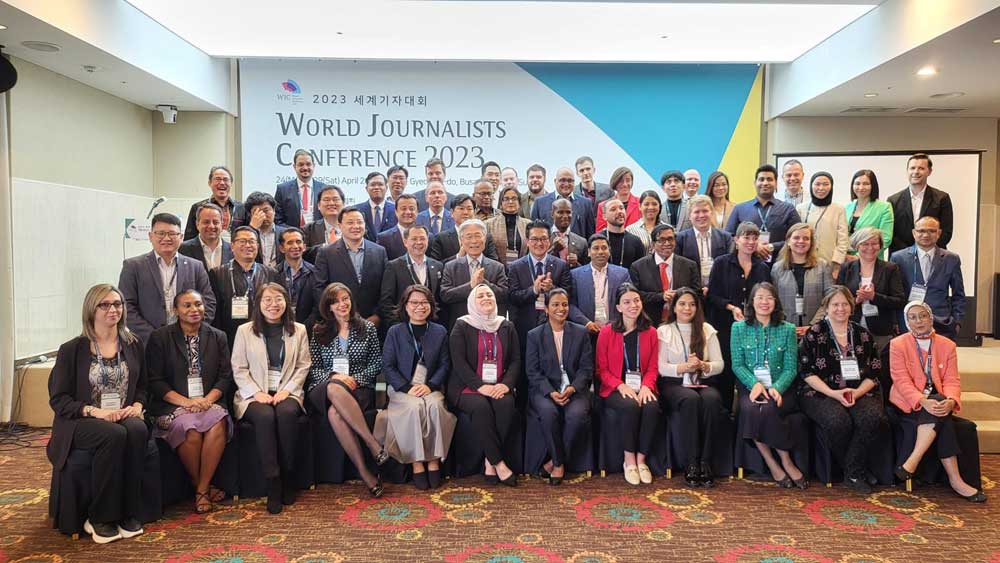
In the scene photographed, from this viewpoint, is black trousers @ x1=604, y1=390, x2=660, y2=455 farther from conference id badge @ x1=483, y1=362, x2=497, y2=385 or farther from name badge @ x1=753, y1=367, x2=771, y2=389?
conference id badge @ x1=483, y1=362, x2=497, y2=385

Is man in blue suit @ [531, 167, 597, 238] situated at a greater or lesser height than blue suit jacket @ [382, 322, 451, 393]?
greater

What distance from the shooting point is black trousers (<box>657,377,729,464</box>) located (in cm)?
392

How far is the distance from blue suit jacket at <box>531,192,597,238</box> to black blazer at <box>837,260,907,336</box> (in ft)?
6.47

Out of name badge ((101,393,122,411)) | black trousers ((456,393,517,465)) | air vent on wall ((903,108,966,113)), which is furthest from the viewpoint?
air vent on wall ((903,108,966,113))

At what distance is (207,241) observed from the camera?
4.34 m

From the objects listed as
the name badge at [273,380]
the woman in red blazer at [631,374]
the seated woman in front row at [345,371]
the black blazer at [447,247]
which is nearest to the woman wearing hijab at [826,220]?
the woman in red blazer at [631,374]

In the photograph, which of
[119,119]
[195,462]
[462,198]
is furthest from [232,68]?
[195,462]

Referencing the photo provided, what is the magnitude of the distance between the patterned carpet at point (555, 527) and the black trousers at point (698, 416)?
231 millimetres

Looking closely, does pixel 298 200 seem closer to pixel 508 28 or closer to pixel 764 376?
pixel 508 28

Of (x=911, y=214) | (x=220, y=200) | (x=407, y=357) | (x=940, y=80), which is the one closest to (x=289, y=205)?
(x=220, y=200)

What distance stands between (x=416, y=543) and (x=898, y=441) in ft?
9.71

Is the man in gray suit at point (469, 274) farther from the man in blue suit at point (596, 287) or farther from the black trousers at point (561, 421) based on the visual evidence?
the black trousers at point (561, 421)

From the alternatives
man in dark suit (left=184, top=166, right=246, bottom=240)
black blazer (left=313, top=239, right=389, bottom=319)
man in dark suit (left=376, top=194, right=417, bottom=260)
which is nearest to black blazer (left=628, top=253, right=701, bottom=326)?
man in dark suit (left=376, top=194, right=417, bottom=260)

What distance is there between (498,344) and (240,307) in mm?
1659
